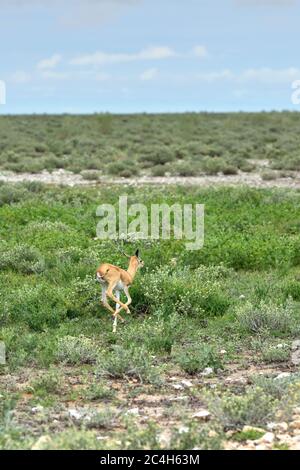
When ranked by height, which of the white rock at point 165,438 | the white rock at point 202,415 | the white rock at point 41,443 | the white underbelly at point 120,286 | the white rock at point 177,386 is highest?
the white underbelly at point 120,286

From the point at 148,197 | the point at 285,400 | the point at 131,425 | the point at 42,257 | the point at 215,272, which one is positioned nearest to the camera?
the point at 131,425

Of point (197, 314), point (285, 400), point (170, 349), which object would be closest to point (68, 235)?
point (197, 314)

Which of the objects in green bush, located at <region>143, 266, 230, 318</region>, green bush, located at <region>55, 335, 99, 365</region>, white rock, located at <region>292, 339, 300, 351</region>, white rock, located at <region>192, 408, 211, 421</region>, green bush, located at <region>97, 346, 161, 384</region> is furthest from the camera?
green bush, located at <region>143, 266, 230, 318</region>

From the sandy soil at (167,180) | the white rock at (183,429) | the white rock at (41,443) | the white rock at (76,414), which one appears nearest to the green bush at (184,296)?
the white rock at (76,414)

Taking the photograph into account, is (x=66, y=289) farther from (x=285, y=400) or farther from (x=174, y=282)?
(x=285, y=400)

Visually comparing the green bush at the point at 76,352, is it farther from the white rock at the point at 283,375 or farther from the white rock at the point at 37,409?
the white rock at the point at 283,375

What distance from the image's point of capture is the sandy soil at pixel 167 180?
75.0 ft

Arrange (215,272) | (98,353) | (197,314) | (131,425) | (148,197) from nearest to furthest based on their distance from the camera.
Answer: (131,425)
(98,353)
(197,314)
(215,272)
(148,197)

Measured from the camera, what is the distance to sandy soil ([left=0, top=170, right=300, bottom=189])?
2286 cm

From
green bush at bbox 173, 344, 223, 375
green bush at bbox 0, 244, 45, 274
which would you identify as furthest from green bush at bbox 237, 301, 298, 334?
green bush at bbox 0, 244, 45, 274

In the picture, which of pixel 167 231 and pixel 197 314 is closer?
pixel 197 314

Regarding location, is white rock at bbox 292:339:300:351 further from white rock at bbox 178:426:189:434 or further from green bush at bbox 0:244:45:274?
green bush at bbox 0:244:45:274

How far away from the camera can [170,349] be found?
8.43 meters

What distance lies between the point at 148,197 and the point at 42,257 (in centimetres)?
589
